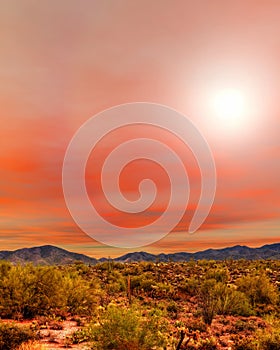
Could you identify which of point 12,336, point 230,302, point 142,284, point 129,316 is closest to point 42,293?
point 12,336

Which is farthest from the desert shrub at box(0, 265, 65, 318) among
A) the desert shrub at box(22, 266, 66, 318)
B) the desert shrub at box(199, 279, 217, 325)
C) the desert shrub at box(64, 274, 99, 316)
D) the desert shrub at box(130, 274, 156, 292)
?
the desert shrub at box(130, 274, 156, 292)

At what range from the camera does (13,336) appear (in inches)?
522

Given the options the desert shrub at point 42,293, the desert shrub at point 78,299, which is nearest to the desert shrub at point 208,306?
the desert shrub at point 78,299

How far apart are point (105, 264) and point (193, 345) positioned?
134 feet

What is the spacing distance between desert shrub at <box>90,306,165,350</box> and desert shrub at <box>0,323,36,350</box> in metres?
2.49

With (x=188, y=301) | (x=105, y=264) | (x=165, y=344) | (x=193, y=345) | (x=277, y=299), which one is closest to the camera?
(x=165, y=344)

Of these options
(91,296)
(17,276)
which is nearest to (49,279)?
(17,276)

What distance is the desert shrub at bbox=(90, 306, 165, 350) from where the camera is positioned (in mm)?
12438

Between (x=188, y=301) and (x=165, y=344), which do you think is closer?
(x=165, y=344)

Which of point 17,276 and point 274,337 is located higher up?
point 17,276

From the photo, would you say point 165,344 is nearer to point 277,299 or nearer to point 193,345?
point 193,345

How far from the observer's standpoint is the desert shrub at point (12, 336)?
507 inches

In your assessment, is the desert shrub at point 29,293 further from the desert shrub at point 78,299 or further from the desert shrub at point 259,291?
the desert shrub at point 259,291

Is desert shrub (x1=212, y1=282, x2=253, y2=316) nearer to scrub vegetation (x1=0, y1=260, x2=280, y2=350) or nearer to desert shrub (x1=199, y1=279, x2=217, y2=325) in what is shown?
scrub vegetation (x1=0, y1=260, x2=280, y2=350)
